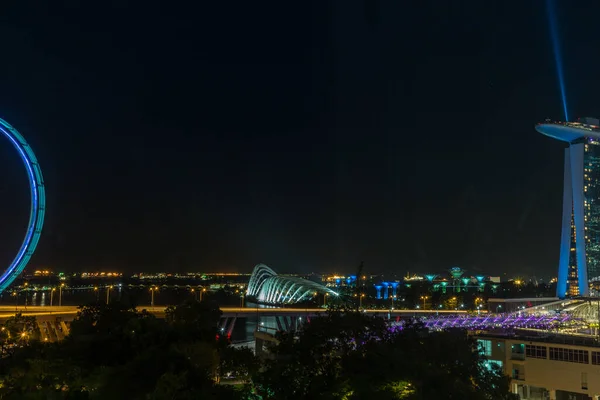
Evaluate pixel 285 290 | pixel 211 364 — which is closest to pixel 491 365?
pixel 211 364

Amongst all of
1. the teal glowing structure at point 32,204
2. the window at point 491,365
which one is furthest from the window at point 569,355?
the teal glowing structure at point 32,204

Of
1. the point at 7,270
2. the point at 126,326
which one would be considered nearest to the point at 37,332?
the point at 126,326

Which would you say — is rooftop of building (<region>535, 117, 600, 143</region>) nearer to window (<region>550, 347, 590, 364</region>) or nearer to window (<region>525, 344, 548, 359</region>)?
window (<region>525, 344, 548, 359</region>)

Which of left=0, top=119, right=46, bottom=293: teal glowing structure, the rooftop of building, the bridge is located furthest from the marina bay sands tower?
left=0, top=119, right=46, bottom=293: teal glowing structure

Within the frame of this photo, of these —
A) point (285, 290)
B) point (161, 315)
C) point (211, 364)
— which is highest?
point (211, 364)

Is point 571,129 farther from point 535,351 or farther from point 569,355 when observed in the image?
point 569,355

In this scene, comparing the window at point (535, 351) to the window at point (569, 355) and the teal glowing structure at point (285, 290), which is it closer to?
the window at point (569, 355)

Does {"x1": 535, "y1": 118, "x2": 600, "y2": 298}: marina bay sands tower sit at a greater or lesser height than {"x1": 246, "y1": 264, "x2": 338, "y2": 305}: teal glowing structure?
greater
